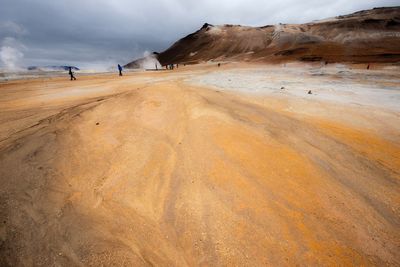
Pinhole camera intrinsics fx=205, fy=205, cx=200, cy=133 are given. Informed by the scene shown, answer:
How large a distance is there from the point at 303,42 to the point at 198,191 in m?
46.0

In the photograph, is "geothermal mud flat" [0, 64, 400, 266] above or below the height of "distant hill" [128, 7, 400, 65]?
below

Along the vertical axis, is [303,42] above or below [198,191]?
above

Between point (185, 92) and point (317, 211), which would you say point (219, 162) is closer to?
point (317, 211)

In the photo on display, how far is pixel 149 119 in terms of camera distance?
15.8 ft

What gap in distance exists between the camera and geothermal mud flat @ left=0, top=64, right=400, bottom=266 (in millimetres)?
2158

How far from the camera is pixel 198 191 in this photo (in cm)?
281

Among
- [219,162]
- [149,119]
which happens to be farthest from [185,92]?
[219,162]

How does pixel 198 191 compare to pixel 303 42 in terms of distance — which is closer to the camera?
pixel 198 191

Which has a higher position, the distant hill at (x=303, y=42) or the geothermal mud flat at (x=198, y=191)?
the distant hill at (x=303, y=42)

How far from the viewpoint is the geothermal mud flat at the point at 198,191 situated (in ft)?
7.08

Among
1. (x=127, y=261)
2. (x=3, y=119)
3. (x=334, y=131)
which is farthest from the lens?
(x=3, y=119)

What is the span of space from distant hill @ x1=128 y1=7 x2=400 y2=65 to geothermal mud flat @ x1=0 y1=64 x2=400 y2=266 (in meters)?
28.1

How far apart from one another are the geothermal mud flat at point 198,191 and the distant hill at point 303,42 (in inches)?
1108

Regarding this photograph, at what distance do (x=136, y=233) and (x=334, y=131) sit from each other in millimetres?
4537
